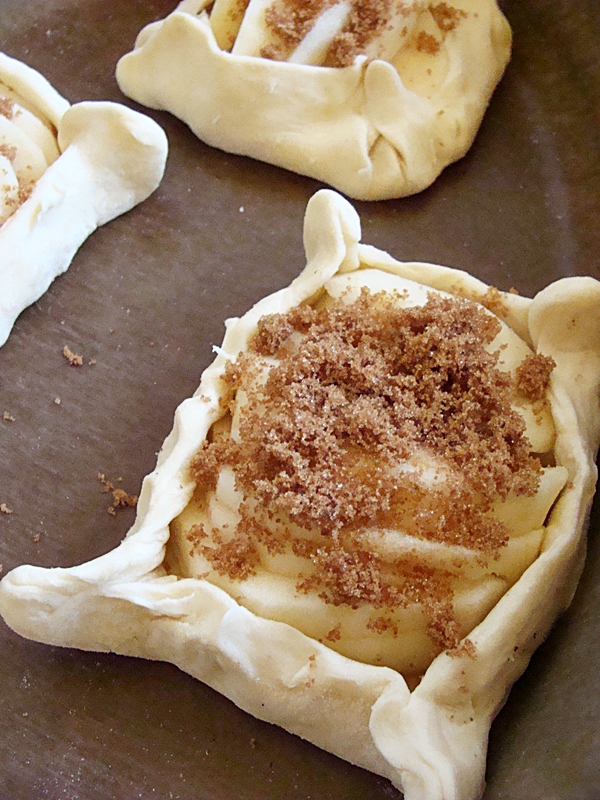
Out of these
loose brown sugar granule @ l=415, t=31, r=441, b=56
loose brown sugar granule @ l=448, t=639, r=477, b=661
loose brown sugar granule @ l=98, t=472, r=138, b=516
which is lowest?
loose brown sugar granule @ l=448, t=639, r=477, b=661

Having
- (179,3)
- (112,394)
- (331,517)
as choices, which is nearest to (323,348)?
(331,517)

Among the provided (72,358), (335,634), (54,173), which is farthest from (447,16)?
(335,634)

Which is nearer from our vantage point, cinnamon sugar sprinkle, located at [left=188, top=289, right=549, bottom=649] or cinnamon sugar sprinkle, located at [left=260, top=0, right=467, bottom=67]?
cinnamon sugar sprinkle, located at [left=188, top=289, right=549, bottom=649]

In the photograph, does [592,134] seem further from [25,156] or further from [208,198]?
[25,156]

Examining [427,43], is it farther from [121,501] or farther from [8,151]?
[121,501]

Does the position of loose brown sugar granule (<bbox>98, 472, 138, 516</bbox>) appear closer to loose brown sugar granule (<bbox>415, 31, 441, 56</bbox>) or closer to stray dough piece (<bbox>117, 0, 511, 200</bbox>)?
stray dough piece (<bbox>117, 0, 511, 200</bbox>)

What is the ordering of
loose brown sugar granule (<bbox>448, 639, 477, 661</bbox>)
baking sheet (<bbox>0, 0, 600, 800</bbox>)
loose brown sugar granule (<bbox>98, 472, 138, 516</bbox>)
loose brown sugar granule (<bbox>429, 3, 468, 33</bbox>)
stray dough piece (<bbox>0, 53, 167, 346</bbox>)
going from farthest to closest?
loose brown sugar granule (<bbox>429, 3, 468, 33</bbox>), stray dough piece (<bbox>0, 53, 167, 346</bbox>), loose brown sugar granule (<bbox>98, 472, 138, 516</bbox>), baking sheet (<bbox>0, 0, 600, 800</bbox>), loose brown sugar granule (<bbox>448, 639, 477, 661</bbox>)

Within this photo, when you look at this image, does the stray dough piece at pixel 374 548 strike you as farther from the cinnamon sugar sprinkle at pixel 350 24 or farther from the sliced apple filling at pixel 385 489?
the cinnamon sugar sprinkle at pixel 350 24

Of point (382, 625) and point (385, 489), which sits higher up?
point (385, 489)

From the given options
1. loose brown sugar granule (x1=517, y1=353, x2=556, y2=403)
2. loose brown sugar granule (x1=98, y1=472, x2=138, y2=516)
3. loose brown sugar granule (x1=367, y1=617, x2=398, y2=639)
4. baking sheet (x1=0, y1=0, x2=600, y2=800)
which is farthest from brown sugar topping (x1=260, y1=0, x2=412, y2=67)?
loose brown sugar granule (x1=367, y1=617, x2=398, y2=639)
